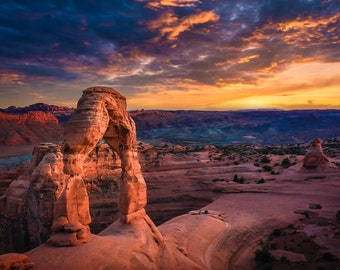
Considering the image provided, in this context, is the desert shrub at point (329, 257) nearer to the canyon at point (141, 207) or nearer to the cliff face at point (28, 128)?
the canyon at point (141, 207)

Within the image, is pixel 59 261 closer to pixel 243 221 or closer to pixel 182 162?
pixel 243 221

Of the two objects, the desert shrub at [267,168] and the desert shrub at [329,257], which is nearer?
the desert shrub at [329,257]

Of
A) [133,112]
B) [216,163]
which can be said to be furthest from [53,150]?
[133,112]

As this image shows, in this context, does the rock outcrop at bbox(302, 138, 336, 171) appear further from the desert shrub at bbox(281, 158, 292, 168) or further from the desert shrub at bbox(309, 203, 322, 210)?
the desert shrub at bbox(309, 203, 322, 210)

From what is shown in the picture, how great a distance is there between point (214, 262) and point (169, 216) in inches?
445

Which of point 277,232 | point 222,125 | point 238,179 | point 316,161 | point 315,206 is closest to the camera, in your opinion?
point 277,232

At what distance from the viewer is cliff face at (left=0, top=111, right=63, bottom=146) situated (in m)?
82.4

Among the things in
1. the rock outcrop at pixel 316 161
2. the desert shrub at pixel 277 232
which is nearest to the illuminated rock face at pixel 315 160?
the rock outcrop at pixel 316 161

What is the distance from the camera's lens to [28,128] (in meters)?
92.4

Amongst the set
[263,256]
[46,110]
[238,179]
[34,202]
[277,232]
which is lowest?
[277,232]

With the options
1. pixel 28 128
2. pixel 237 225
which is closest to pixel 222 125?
pixel 28 128

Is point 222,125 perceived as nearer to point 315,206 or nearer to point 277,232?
point 315,206

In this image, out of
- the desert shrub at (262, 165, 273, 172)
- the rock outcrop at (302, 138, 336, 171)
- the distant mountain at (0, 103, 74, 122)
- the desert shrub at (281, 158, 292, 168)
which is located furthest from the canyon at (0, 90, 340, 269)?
the distant mountain at (0, 103, 74, 122)

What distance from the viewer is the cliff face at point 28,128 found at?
8241 centimetres
